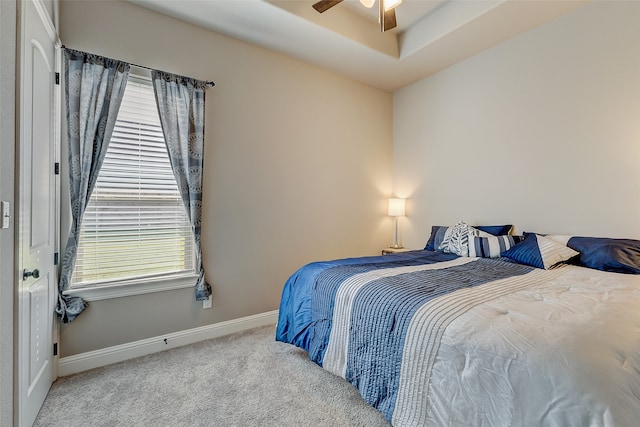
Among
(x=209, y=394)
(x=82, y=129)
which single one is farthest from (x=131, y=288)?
(x=82, y=129)

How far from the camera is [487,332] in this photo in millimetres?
1123

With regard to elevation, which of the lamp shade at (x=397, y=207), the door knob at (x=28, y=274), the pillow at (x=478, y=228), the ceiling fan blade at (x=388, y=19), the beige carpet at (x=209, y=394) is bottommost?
the beige carpet at (x=209, y=394)

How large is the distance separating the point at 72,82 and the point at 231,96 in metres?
1.18

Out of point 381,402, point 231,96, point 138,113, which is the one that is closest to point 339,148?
point 231,96

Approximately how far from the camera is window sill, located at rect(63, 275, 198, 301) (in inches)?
85.4

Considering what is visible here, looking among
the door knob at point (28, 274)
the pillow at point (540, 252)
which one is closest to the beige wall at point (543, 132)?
the pillow at point (540, 252)

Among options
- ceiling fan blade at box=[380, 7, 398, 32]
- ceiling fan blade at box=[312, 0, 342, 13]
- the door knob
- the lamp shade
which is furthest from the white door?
the lamp shade

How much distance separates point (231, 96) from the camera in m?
2.81

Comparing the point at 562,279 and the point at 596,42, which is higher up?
the point at 596,42

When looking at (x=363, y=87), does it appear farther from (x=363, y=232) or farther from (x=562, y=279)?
(x=562, y=279)

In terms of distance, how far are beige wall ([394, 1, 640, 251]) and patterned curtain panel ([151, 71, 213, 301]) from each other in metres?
2.64

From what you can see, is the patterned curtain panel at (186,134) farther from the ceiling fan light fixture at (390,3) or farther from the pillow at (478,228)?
the pillow at (478,228)

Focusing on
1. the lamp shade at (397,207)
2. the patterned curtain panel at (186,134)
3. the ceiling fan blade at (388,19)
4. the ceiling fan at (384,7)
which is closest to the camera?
the ceiling fan at (384,7)

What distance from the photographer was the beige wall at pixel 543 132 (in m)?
2.24
